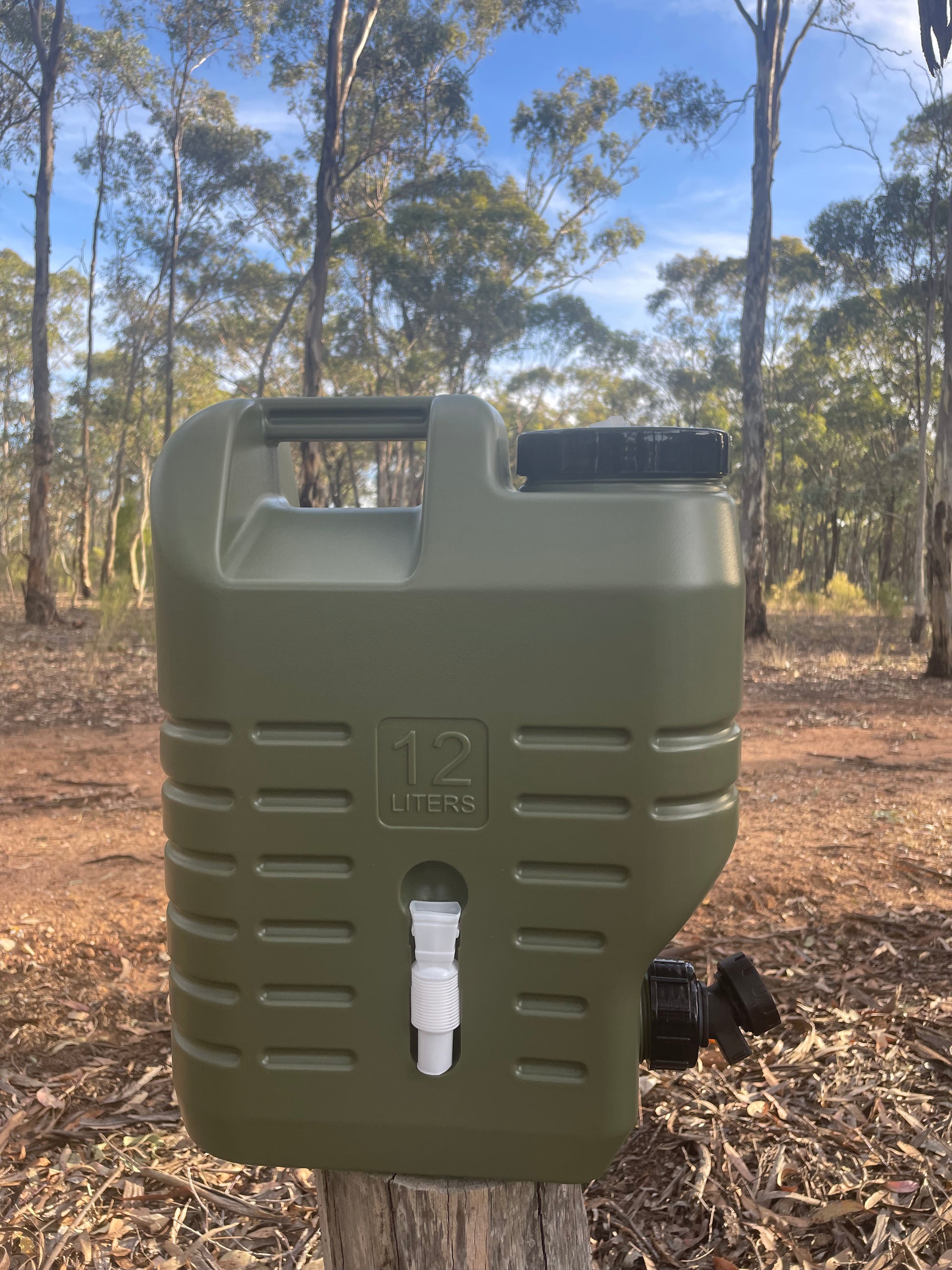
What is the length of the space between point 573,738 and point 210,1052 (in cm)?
53

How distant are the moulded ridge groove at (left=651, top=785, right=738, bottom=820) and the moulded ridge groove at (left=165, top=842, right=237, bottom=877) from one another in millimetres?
422

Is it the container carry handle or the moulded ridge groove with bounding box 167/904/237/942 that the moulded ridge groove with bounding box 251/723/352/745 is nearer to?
the moulded ridge groove with bounding box 167/904/237/942

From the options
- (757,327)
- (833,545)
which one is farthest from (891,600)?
(833,545)

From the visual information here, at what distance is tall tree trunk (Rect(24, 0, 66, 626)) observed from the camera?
13148 millimetres

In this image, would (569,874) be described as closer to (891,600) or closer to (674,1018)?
(674,1018)

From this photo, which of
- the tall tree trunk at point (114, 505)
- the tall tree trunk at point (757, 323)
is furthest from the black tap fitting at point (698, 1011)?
the tall tree trunk at point (114, 505)

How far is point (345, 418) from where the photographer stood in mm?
1061

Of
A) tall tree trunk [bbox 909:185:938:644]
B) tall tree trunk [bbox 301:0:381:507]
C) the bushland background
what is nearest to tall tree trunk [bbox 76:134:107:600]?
the bushland background

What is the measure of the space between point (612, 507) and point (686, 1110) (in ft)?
5.44

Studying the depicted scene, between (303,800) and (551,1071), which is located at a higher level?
(303,800)

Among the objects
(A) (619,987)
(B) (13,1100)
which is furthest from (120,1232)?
(A) (619,987)

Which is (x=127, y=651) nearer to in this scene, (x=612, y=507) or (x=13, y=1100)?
(x=13, y=1100)

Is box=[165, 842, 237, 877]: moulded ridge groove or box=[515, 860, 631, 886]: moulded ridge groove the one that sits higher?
box=[515, 860, 631, 886]: moulded ridge groove

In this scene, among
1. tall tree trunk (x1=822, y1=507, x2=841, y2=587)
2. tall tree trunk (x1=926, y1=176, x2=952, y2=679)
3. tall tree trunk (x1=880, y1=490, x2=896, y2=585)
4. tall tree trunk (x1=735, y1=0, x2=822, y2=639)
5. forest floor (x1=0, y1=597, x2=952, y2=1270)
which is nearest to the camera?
forest floor (x1=0, y1=597, x2=952, y2=1270)
